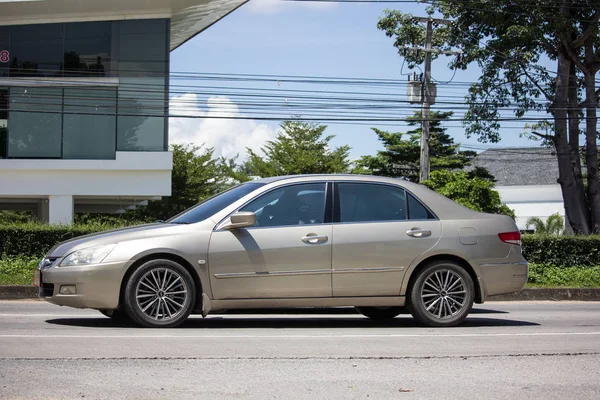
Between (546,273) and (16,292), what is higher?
(546,273)

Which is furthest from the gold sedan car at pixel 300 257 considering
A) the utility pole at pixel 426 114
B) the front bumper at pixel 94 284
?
the utility pole at pixel 426 114

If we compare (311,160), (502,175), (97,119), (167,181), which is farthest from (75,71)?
(502,175)

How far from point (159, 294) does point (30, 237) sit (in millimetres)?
9327

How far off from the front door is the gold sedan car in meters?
0.01

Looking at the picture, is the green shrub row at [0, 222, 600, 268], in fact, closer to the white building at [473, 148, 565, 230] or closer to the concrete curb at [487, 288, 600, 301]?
the concrete curb at [487, 288, 600, 301]

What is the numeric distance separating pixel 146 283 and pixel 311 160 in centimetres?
4844

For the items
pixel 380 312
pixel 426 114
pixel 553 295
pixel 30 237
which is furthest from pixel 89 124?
pixel 380 312

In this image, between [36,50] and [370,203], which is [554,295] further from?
[36,50]

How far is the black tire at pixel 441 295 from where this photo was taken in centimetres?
898

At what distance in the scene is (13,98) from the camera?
2980 cm

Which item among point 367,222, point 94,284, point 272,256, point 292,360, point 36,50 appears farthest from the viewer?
point 36,50

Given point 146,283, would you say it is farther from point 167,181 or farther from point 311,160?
point 311,160

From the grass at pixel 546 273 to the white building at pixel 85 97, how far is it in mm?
13257

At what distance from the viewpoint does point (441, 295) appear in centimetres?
905
